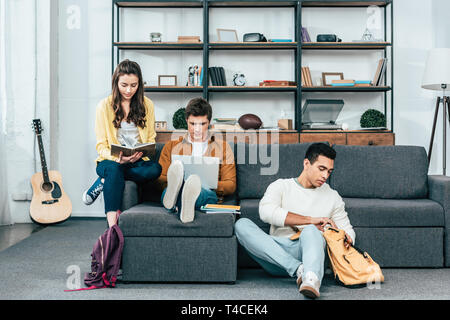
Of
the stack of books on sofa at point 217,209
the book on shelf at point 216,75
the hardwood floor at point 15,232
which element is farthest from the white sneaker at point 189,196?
the book on shelf at point 216,75

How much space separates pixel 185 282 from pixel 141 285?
0.22m

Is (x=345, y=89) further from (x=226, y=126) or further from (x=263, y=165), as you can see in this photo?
(x=263, y=165)

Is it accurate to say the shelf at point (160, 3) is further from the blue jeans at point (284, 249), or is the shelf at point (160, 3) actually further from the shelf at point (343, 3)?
the blue jeans at point (284, 249)

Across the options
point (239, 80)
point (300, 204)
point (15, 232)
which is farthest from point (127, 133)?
point (239, 80)

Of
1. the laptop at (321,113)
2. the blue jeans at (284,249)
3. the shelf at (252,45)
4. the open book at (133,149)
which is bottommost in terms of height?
the blue jeans at (284,249)

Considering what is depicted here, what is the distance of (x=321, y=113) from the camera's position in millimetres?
4406

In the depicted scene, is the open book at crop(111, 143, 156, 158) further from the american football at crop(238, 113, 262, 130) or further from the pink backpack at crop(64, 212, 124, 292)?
the american football at crop(238, 113, 262, 130)

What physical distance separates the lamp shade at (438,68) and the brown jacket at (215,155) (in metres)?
2.27

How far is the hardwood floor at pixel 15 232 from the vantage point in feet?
11.2

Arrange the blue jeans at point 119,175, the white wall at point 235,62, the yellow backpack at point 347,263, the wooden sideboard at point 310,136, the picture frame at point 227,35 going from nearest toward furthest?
1. the yellow backpack at point 347,263
2. the blue jeans at point 119,175
3. the wooden sideboard at point 310,136
4. the picture frame at point 227,35
5. the white wall at point 235,62

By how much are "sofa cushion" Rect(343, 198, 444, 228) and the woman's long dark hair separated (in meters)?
1.35

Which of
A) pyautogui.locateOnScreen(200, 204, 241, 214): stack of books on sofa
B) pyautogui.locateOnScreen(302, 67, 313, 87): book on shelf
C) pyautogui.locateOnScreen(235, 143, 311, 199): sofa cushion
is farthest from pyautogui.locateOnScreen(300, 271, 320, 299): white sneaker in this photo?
pyautogui.locateOnScreen(302, 67, 313, 87): book on shelf

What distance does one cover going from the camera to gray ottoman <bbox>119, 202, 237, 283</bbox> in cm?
228
